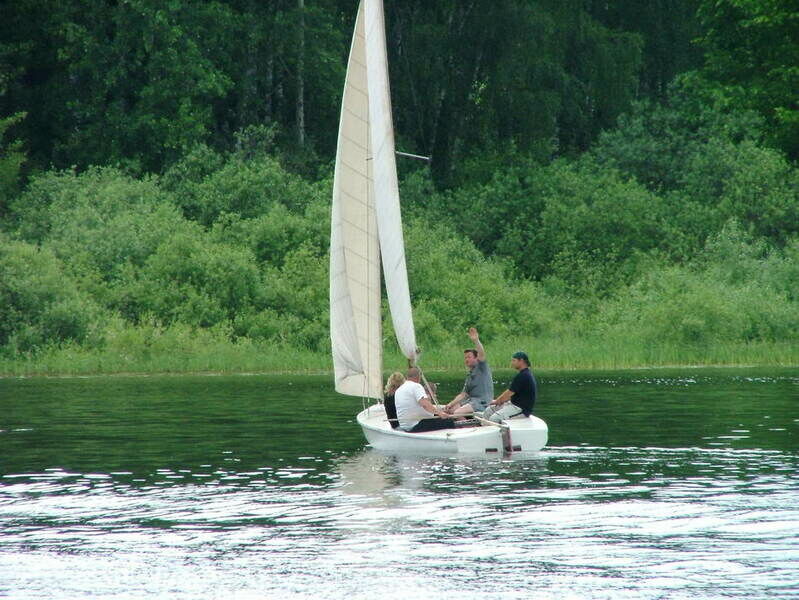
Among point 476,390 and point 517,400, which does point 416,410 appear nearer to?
point 476,390

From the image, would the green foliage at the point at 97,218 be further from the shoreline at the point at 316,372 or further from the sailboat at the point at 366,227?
the sailboat at the point at 366,227

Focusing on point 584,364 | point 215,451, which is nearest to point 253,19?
point 584,364

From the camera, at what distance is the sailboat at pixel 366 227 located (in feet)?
86.8

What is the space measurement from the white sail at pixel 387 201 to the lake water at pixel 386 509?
2.54m

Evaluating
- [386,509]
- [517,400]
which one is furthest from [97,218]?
[386,509]

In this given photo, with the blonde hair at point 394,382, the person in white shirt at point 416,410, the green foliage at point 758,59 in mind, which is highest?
the green foliage at point 758,59

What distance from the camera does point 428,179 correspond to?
224ft

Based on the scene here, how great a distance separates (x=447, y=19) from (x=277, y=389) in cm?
3437

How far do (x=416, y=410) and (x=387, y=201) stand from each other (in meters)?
3.93

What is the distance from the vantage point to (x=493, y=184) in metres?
68.3

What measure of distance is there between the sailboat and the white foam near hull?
4.35ft

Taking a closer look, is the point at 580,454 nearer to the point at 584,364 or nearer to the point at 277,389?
the point at 277,389

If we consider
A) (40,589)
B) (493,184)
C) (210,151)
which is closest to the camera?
(40,589)

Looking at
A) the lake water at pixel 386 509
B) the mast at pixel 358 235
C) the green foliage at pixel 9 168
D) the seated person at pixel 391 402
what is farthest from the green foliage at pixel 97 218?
the seated person at pixel 391 402
